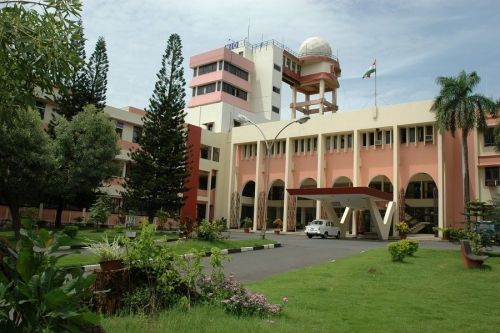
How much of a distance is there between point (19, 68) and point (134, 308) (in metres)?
3.25

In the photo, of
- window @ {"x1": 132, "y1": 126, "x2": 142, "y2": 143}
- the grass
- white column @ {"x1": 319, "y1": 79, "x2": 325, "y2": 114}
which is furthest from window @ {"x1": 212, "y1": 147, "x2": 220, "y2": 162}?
the grass

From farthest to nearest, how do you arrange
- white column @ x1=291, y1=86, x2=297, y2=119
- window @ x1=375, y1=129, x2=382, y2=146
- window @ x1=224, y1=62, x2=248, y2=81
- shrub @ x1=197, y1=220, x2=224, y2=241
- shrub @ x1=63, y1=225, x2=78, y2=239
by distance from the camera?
white column @ x1=291, y1=86, x2=297, y2=119 → window @ x1=224, y1=62, x2=248, y2=81 → window @ x1=375, y1=129, x2=382, y2=146 → shrub @ x1=197, y1=220, x2=224, y2=241 → shrub @ x1=63, y1=225, x2=78, y2=239

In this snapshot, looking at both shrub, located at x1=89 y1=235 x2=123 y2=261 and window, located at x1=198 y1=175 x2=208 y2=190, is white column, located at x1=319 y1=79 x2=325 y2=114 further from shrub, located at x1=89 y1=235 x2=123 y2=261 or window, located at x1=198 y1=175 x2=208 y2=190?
shrub, located at x1=89 y1=235 x2=123 y2=261

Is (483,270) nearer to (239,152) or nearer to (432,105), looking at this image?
(432,105)

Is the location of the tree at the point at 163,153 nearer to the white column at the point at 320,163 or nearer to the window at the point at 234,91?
→ the white column at the point at 320,163

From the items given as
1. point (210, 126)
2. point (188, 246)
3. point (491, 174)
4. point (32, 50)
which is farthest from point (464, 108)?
point (32, 50)

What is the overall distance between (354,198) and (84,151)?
15.3 metres

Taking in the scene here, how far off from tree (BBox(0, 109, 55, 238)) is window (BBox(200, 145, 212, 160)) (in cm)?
2028

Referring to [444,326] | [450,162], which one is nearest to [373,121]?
[450,162]

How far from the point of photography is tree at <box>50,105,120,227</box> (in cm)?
2291

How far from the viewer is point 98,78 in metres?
28.1

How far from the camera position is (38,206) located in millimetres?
26297

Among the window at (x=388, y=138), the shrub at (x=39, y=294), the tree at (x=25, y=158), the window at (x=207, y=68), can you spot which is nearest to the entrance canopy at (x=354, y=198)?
the window at (x=388, y=138)

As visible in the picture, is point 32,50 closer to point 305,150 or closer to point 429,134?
point 429,134
